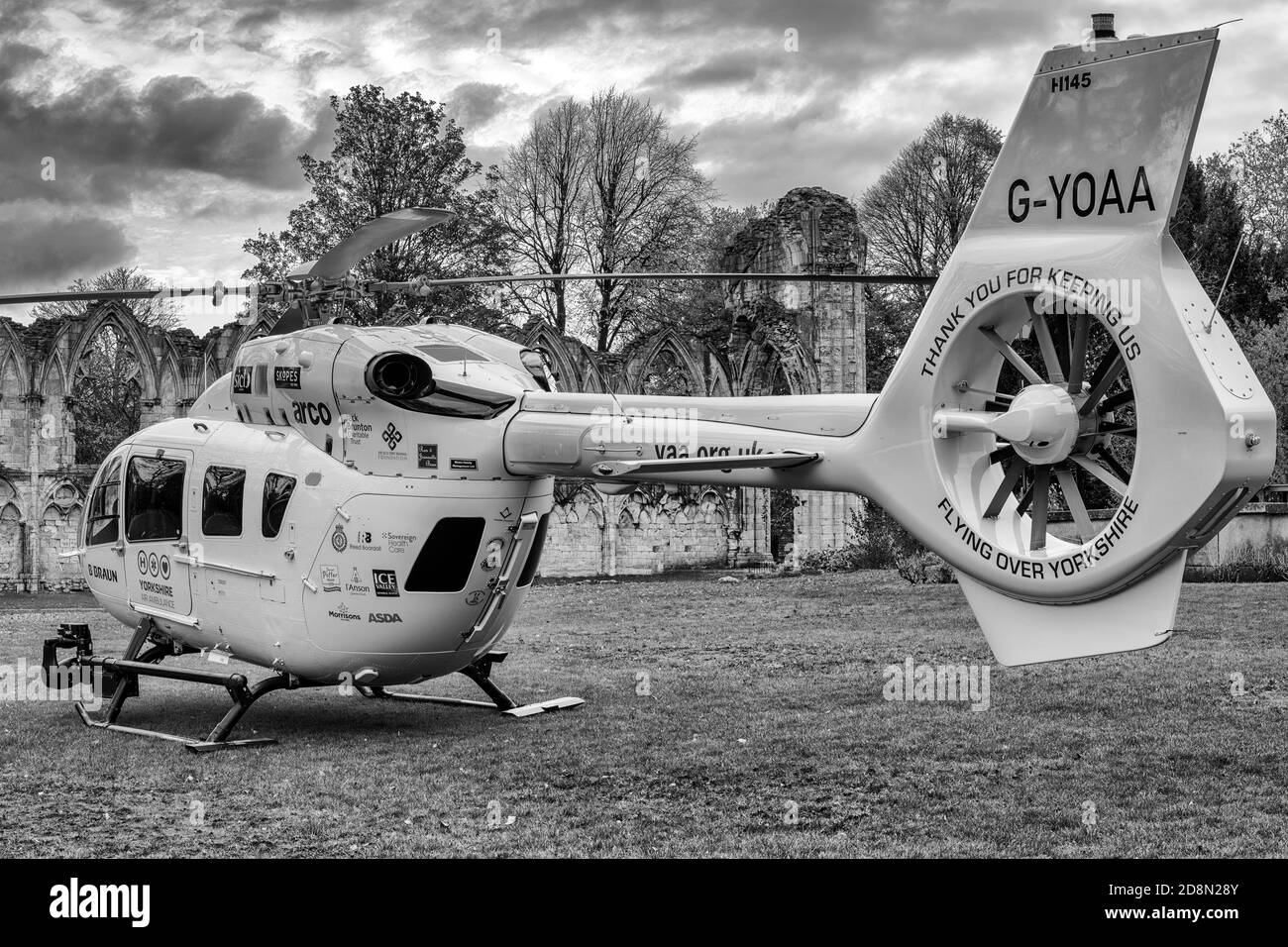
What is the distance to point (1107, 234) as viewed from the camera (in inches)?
281

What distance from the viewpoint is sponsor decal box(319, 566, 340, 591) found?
1052 cm

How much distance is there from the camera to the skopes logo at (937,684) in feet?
40.8

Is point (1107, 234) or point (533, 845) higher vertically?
point (1107, 234)

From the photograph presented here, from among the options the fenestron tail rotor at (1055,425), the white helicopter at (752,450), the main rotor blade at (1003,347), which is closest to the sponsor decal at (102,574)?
the white helicopter at (752,450)

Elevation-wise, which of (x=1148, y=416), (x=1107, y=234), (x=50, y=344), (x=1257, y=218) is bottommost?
(x=1148, y=416)

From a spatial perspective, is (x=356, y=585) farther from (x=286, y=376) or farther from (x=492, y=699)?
(x=492, y=699)

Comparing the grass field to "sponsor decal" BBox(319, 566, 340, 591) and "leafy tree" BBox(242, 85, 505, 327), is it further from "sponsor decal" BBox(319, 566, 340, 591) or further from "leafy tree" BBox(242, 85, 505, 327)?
"leafy tree" BBox(242, 85, 505, 327)

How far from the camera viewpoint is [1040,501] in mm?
7551

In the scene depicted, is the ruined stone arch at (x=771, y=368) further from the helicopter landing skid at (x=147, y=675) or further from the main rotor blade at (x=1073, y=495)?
the main rotor blade at (x=1073, y=495)

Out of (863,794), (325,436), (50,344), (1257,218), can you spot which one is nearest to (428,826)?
(863,794)

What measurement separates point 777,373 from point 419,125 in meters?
10.8

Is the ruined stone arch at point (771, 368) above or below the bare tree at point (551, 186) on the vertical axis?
below

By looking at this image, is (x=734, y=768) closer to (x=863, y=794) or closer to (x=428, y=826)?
(x=863, y=794)

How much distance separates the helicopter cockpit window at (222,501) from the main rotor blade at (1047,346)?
643 cm
